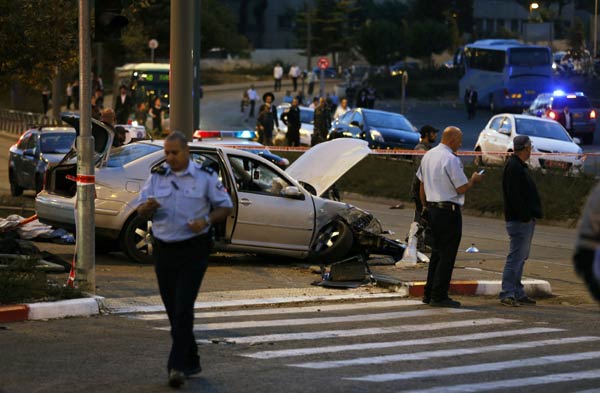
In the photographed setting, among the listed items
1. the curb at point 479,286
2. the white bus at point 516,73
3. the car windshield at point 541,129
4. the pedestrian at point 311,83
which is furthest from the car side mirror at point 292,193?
the pedestrian at point 311,83

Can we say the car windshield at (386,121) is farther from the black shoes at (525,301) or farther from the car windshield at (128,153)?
the black shoes at (525,301)

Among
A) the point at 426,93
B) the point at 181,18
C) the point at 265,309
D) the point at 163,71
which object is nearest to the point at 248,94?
the point at 163,71

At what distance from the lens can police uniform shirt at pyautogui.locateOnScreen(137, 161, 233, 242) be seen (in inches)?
336

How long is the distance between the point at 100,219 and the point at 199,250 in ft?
22.3

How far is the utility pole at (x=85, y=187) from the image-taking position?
12.3 meters

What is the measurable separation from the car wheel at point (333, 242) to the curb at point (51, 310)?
4550mm

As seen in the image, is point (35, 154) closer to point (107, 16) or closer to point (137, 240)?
point (137, 240)

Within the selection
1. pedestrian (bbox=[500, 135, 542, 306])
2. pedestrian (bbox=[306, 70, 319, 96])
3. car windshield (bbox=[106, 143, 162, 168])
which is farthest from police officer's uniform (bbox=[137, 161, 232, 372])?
pedestrian (bbox=[306, 70, 319, 96])

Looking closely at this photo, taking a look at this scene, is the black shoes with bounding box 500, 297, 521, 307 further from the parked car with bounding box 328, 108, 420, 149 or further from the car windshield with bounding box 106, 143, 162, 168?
the parked car with bounding box 328, 108, 420, 149

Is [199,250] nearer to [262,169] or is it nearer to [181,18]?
[262,169]

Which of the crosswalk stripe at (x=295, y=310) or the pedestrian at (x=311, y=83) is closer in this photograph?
the crosswalk stripe at (x=295, y=310)

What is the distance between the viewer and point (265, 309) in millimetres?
12562

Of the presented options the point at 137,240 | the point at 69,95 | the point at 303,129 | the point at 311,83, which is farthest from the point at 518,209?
the point at 311,83

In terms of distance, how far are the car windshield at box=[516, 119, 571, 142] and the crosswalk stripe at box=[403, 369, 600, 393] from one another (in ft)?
72.0
